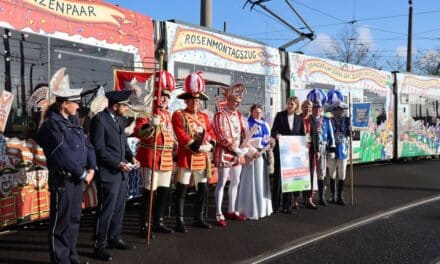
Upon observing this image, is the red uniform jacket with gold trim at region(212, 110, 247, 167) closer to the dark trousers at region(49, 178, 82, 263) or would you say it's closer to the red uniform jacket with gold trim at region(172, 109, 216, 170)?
the red uniform jacket with gold trim at region(172, 109, 216, 170)

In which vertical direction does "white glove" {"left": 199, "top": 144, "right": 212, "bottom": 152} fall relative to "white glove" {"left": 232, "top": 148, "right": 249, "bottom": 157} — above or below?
above

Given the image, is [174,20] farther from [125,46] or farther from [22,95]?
[22,95]

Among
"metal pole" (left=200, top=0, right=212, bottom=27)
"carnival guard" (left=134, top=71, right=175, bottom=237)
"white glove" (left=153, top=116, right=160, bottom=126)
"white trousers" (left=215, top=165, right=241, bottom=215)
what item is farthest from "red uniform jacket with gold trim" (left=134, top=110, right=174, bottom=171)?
→ "metal pole" (left=200, top=0, right=212, bottom=27)

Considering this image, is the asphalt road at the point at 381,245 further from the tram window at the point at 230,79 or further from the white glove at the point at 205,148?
the tram window at the point at 230,79

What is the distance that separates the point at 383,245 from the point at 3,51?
4846 millimetres

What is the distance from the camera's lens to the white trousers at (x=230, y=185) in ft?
21.0

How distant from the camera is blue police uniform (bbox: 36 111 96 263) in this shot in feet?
13.6

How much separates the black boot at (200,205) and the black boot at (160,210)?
0.46 m

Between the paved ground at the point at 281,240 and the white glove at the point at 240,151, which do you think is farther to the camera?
the white glove at the point at 240,151

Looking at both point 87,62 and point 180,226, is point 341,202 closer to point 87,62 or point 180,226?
point 180,226

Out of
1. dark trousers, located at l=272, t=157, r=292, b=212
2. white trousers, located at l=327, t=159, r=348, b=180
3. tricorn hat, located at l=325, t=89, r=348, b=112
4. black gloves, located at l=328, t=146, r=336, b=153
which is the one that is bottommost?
dark trousers, located at l=272, t=157, r=292, b=212

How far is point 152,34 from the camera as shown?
732 cm

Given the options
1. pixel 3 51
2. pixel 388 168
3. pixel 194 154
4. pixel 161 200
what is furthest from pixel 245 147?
pixel 388 168

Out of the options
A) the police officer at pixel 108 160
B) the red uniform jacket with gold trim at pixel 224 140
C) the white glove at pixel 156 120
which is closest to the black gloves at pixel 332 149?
the red uniform jacket with gold trim at pixel 224 140
